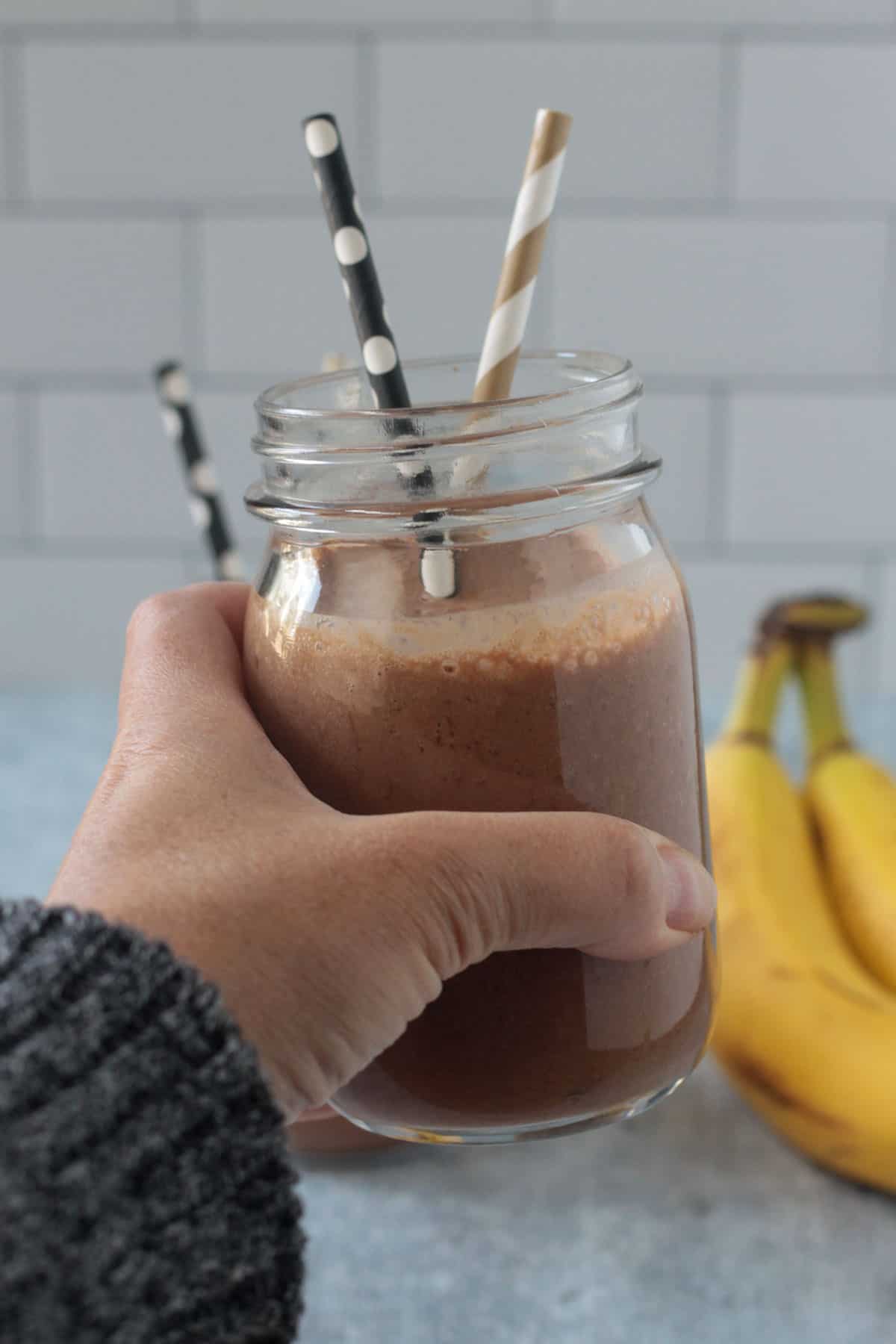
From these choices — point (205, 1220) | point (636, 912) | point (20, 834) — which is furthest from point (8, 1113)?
point (20, 834)

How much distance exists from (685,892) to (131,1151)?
19 cm

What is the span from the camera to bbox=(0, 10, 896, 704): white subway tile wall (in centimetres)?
132

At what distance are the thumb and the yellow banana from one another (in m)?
0.51

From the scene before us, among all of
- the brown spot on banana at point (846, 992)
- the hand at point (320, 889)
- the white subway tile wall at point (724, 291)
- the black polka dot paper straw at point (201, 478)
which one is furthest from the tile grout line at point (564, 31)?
the hand at point (320, 889)

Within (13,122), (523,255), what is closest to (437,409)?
(523,255)

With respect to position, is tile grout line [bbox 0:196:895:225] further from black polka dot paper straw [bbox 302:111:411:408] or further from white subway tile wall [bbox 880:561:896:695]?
black polka dot paper straw [bbox 302:111:411:408]

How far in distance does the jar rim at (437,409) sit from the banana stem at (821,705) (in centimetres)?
64

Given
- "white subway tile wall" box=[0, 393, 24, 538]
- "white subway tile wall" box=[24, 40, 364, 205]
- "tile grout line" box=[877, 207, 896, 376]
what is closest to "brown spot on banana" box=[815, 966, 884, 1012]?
"tile grout line" box=[877, 207, 896, 376]

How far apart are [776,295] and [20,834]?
88 cm

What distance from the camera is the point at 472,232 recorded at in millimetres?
1361

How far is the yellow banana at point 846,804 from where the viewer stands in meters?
0.90

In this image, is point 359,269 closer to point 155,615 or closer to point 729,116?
point 155,615

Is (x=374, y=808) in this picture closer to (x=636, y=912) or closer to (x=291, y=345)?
(x=636, y=912)

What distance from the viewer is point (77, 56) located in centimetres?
134
